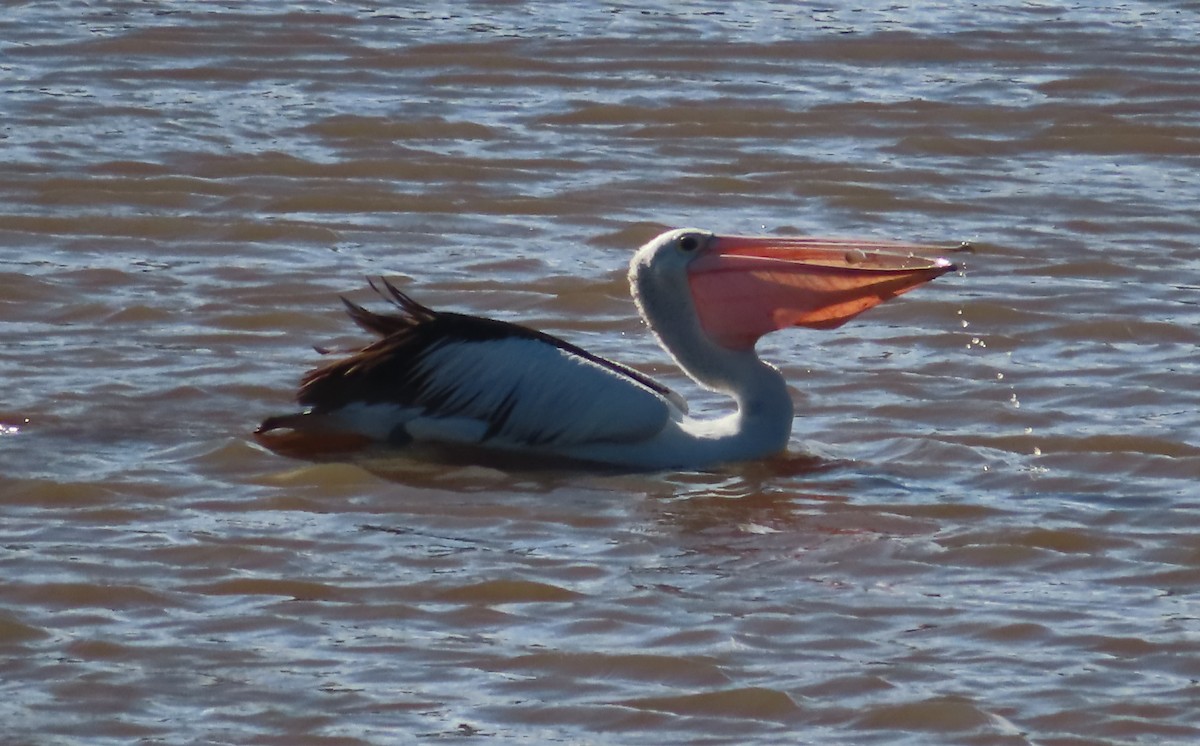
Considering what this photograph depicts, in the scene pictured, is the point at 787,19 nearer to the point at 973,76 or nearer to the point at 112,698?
the point at 973,76

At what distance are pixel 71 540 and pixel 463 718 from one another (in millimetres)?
1352

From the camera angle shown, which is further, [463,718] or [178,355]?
[178,355]

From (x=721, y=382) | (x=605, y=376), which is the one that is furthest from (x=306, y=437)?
(x=721, y=382)

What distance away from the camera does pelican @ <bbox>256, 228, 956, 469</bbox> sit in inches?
231

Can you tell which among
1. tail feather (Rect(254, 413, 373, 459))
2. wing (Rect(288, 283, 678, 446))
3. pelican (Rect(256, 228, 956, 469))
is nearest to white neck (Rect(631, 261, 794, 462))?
pelican (Rect(256, 228, 956, 469))

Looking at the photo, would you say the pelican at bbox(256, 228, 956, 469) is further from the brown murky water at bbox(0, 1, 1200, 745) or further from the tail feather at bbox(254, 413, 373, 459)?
the brown murky water at bbox(0, 1, 1200, 745)

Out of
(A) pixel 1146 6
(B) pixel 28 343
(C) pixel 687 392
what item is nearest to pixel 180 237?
(B) pixel 28 343

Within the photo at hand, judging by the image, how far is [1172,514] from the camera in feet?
17.4

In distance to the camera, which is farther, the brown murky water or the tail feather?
the tail feather

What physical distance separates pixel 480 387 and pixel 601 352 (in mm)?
1029

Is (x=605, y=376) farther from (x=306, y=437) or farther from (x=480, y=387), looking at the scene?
(x=306, y=437)

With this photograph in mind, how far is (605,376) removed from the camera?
5.85 meters

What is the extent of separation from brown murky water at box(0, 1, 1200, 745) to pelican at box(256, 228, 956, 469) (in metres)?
0.12

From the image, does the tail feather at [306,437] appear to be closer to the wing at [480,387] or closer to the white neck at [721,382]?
the wing at [480,387]
